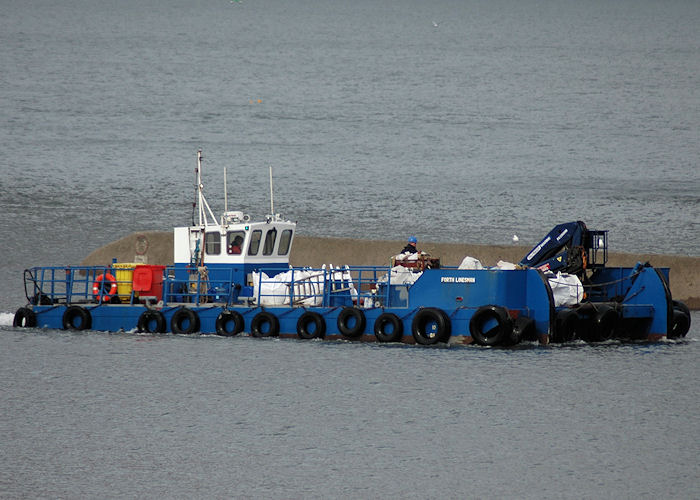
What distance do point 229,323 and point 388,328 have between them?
340 cm

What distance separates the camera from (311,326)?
22391 mm

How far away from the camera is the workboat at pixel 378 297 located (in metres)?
20.9

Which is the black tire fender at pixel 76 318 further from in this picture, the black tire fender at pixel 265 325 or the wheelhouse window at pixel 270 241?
the wheelhouse window at pixel 270 241

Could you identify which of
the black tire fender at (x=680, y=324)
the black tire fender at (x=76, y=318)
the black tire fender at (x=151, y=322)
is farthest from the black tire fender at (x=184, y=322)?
the black tire fender at (x=680, y=324)

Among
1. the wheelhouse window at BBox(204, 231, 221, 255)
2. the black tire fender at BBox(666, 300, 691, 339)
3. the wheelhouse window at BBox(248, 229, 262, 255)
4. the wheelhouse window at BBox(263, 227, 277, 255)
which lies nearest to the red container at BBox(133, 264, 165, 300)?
the wheelhouse window at BBox(204, 231, 221, 255)

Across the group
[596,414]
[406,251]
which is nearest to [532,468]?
[596,414]

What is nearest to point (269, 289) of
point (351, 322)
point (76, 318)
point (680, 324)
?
point (351, 322)

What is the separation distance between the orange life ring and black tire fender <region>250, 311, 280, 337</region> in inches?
137

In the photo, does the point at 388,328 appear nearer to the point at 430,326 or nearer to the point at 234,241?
the point at 430,326

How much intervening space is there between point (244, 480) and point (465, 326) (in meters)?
8.37

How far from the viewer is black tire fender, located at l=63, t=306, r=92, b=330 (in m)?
24.6

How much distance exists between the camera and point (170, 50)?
98.4 meters

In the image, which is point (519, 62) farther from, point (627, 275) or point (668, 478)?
point (668, 478)

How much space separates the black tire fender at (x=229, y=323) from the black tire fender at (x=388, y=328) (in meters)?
2.90
